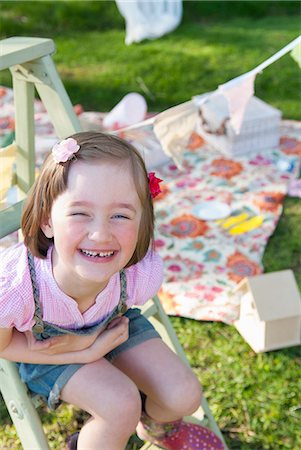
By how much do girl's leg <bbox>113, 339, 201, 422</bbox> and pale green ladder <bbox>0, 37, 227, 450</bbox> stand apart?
174 millimetres

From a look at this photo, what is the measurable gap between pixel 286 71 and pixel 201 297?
2.53 meters

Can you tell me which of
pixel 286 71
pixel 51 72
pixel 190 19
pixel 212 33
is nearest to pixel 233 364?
pixel 51 72

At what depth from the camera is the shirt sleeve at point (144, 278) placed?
71.7 inches

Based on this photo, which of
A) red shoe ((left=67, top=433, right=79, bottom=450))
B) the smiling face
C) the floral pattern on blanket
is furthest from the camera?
the floral pattern on blanket

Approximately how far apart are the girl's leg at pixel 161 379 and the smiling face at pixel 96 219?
14.0 inches

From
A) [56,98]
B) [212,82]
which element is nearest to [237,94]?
[56,98]

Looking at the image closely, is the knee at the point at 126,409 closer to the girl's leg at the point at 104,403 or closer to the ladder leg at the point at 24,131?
the girl's leg at the point at 104,403

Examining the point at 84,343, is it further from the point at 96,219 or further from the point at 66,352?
the point at 96,219

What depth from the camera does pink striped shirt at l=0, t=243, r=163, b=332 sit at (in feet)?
5.27

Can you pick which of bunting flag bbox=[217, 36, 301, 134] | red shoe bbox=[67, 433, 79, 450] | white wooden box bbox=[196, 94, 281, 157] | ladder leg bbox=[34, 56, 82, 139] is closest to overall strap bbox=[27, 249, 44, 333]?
red shoe bbox=[67, 433, 79, 450]

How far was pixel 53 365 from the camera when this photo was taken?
175 cm

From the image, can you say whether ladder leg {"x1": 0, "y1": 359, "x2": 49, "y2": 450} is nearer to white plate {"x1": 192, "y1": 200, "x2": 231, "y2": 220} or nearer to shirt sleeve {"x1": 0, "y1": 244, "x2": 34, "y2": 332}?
shirt sleeve {"x1": 0, "y1": 244, "x2": 34, "y2": 332}

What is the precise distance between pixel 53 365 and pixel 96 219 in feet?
1.48

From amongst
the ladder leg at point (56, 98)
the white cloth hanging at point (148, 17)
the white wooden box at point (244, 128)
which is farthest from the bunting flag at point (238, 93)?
the white cloth hanging at point (148, 17)
